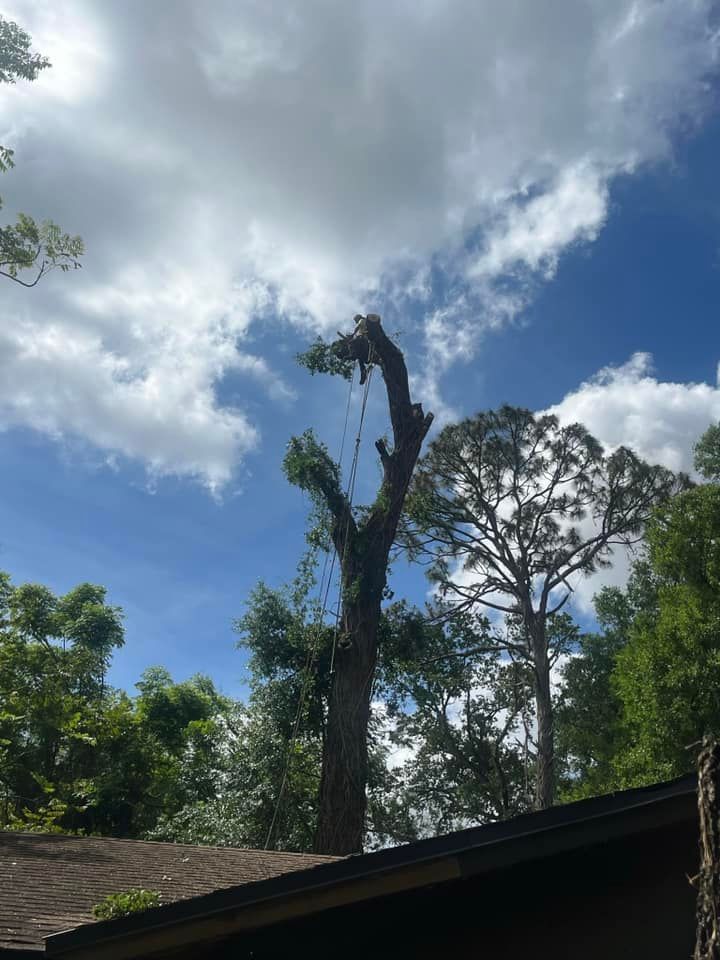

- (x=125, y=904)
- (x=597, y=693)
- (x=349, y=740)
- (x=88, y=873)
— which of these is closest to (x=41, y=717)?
(x=349, y=740)

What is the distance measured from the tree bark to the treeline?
581mm

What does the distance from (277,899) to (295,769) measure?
13070 mm

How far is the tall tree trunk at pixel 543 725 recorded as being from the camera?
57.1 ft

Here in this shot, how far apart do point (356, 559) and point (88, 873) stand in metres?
7.59

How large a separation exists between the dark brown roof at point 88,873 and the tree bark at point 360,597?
3.44 meters

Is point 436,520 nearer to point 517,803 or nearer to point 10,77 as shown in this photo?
point 517,803

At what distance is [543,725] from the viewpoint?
60.3 ft

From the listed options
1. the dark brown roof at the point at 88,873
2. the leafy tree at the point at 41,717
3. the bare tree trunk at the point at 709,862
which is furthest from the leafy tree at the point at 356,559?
the bare tree trunk at the point at 709,862

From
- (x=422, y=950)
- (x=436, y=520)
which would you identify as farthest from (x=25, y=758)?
(x=422, y=950)

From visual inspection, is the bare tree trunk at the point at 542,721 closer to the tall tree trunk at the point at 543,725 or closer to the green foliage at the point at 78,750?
the tall tree trunk at the point at 543,725

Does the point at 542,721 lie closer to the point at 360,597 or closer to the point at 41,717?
the point at 360,597

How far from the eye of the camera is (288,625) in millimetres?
14883

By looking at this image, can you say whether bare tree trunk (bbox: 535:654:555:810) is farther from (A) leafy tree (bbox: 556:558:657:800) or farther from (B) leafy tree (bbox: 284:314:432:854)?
(B) leafy tree (bbox: 284:314:432:854)

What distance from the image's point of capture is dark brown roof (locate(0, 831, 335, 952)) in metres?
6.06
